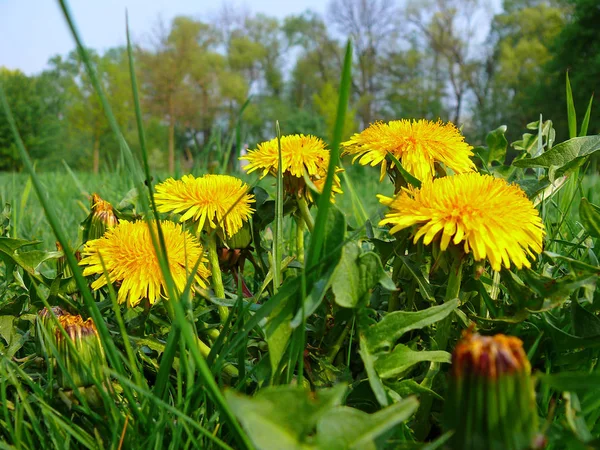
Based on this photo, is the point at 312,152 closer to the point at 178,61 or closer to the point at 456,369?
the point at 456,369

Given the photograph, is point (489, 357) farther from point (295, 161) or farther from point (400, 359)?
point (295, 161)

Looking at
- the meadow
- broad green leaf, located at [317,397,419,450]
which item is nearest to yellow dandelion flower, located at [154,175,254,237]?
the meadow

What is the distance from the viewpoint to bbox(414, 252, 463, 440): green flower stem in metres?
0.41

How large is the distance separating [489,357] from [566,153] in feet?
1.22

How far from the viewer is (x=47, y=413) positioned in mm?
352

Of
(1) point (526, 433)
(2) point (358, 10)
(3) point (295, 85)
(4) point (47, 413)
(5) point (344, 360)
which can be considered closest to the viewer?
(1) point (526, 433)

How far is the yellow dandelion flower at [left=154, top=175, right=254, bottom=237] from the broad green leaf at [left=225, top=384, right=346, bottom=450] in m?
0.29

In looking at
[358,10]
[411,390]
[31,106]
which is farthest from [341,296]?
[358,10]

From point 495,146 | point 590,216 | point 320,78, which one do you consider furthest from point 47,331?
point 320,78

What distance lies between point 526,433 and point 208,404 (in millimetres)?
270

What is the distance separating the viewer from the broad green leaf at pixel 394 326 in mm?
377

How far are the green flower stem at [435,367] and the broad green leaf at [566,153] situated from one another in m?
0.17

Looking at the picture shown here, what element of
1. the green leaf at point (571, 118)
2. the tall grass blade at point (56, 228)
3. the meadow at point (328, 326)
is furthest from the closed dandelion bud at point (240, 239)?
the green leaf at point (571, 118)

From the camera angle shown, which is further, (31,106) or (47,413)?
(31,106)
